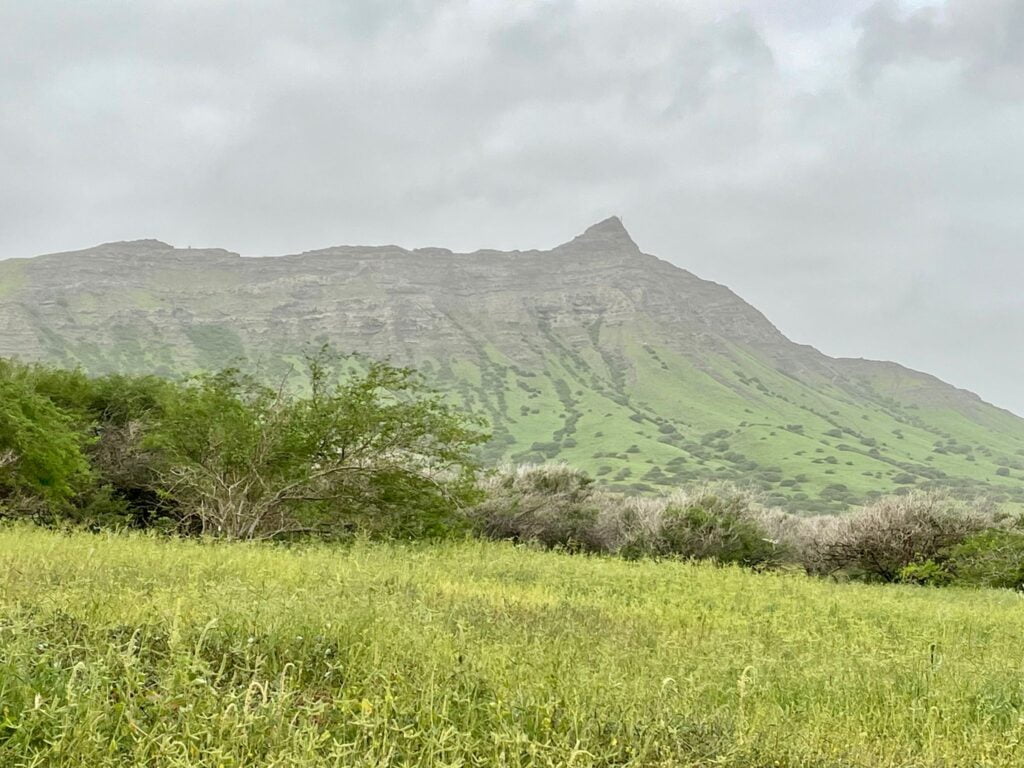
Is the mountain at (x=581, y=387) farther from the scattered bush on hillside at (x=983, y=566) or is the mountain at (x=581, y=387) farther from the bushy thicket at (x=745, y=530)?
the scattered bush on hillside at (x=983, y=566)

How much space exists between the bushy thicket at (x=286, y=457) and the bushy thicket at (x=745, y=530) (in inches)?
205

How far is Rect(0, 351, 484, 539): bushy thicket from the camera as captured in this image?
686 inches

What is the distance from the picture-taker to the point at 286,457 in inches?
708

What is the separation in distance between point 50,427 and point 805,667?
59.3 ft

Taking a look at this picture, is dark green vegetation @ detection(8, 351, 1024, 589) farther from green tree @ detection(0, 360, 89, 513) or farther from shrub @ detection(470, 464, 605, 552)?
shrub @ detection(470, 464, 605, 552)

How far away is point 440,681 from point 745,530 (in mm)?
22315

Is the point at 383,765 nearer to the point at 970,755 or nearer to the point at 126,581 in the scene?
the point at 970,755

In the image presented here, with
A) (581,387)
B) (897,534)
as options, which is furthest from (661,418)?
(897,534)

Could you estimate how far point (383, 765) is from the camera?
3205mm

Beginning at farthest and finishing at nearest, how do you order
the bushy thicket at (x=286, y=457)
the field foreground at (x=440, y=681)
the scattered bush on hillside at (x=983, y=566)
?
the scattered bush on hillside at (x=983, y=566) → the bushy thicket at (x=286, y=457) → the field foreground at (x=440, y=681)

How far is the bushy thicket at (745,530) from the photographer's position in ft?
78.4

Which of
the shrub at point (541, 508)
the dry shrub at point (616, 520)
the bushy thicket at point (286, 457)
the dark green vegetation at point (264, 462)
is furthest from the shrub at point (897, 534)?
the bushy thicket at point (286, 457)

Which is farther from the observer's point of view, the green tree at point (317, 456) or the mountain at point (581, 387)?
the mountain at point (581, 387)

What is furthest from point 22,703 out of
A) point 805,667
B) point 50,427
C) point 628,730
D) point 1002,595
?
point 1002,595
